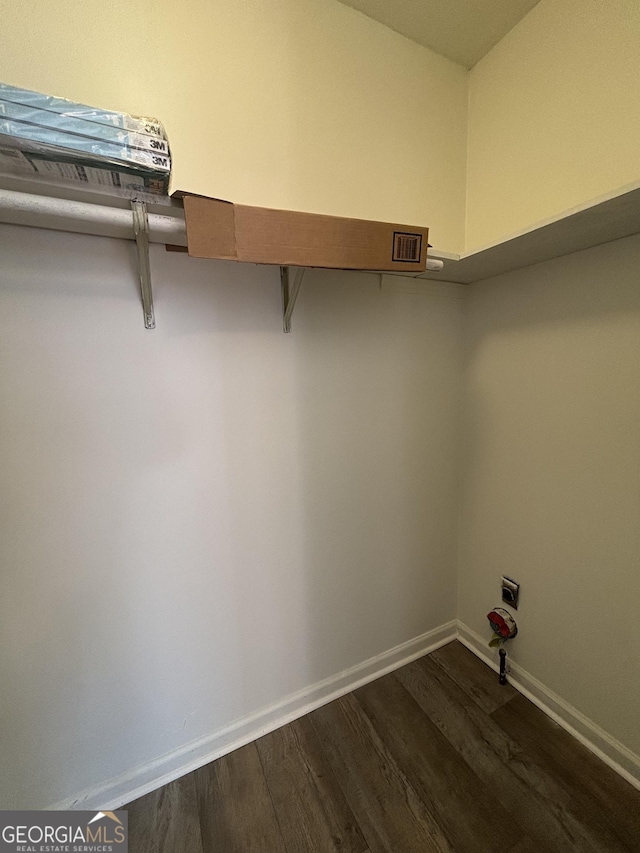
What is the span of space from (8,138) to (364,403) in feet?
3.89

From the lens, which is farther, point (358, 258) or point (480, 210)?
point (480, 210)

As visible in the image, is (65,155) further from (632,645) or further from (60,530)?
(632,645)

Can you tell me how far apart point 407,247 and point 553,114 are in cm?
78

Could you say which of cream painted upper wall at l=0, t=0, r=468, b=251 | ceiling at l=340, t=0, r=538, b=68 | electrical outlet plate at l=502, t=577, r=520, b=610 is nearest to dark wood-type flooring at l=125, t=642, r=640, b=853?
electrical outlet plate at l=502, t=577, r=520, b=610

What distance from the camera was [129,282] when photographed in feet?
3.19

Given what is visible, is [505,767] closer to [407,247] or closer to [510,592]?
[510,592]

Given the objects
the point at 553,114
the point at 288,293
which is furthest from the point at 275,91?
the point at 553,114

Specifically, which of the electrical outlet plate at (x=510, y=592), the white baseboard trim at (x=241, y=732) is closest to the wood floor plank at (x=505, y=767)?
the white baseboard trim at (x=241, y=732)

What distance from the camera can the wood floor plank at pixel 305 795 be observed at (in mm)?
1012

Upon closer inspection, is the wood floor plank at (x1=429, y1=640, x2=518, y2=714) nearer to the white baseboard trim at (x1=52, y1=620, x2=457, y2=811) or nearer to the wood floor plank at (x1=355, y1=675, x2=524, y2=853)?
the white baseboard trim at (x1=52, y1=620, x2=457, y2=811)

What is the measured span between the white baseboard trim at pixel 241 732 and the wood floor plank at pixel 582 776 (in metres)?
0.44

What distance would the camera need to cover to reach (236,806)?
1.10 metres

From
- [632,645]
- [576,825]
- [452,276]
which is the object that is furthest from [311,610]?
[452,276]

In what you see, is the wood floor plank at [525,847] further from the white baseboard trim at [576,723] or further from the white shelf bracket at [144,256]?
the white shelf bracket at [144,256]
